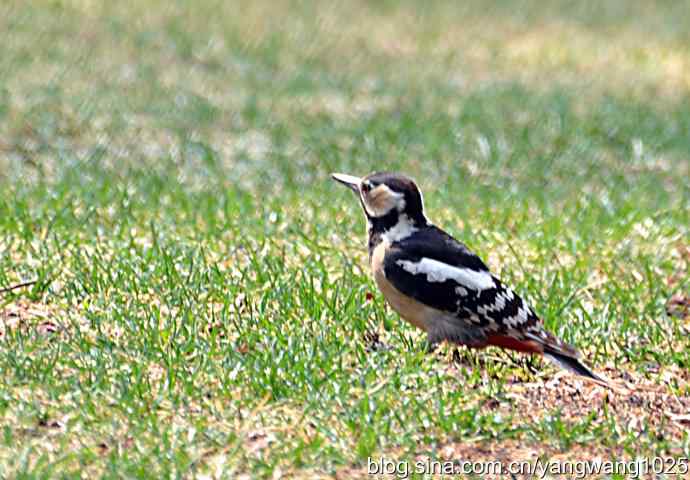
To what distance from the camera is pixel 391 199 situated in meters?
5.79

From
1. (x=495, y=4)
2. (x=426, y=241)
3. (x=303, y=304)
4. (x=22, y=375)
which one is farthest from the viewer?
(x=495, y=4)

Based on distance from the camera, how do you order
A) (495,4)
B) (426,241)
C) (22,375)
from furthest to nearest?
(495,4) < (426,241) < (22,375)

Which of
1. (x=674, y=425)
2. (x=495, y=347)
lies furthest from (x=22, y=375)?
(x=674, y=425)

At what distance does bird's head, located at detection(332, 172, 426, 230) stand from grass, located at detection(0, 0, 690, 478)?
1.69 feet

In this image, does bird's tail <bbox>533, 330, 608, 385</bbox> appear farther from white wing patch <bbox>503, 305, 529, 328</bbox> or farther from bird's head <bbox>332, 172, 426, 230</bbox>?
bird's head <bbox>332, 172, 426, 230</bbox>

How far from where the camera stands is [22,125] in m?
10.1

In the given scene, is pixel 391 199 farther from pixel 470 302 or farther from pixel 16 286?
pixel 16 286

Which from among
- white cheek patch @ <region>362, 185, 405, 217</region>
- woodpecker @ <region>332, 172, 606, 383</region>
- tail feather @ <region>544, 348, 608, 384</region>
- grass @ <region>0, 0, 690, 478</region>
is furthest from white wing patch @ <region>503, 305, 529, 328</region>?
white cheek patch @ <region>362, 185, 405, 217</region>

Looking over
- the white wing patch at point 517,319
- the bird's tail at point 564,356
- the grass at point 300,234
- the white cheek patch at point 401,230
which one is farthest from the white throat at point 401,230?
the bird's tail at point 564,356

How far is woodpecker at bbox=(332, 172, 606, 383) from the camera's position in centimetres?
539

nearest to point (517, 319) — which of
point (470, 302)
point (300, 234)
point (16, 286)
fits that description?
point (470, 302)

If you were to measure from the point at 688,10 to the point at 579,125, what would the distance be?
7733mm

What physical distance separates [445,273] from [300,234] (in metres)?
2.03

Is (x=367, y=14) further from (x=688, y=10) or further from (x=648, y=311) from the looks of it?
(x=648, y=311)
